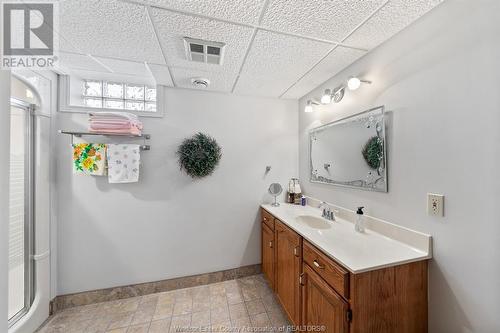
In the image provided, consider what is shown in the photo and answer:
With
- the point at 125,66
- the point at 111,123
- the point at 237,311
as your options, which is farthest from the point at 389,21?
the point at 237,311

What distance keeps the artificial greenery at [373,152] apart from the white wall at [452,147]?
8 cm

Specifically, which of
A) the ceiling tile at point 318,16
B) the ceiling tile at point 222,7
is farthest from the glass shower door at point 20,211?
the ceiling tile at point 318,16

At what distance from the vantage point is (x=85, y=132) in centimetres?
186

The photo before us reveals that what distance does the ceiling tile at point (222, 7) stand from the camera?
3.54 ft

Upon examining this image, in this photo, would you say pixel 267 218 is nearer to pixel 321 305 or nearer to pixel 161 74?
pixel 321 305

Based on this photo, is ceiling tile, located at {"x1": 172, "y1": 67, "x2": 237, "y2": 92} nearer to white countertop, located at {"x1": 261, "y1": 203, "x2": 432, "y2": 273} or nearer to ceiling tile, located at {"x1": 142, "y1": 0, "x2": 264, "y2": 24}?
ceiling tile, located at {"x1": 142, "y1": 0, "x2": 264, "y2": 24}

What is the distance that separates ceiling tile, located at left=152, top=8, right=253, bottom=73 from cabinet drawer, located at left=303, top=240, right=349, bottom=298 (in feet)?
5.10

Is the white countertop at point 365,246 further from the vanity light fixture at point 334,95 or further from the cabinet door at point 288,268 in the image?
the vanity light fixture at point 334,95

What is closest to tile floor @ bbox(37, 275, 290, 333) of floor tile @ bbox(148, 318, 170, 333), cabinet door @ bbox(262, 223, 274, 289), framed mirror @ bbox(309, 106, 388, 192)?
floor tile @ bbox(148, 318, 170, 333)

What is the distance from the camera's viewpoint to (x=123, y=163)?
1936mm

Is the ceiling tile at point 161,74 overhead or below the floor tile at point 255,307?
overhead

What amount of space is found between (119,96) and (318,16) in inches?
82.0

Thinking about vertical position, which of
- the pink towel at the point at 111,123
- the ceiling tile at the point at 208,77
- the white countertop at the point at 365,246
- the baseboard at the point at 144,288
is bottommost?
the baseboard at the point at 144,288

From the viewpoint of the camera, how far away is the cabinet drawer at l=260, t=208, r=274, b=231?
2.09 m
